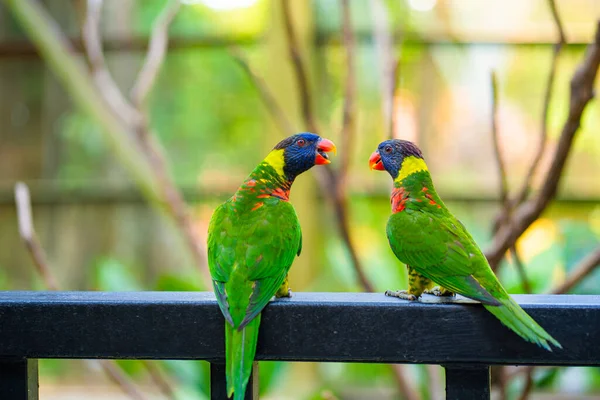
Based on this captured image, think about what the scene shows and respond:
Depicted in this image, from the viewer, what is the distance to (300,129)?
197cm

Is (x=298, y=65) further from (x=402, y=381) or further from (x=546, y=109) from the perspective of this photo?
(x=402, y=381)

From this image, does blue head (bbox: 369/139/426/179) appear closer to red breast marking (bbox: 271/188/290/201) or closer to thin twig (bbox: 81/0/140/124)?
red breast marking (bbox: 271/188/290/201)

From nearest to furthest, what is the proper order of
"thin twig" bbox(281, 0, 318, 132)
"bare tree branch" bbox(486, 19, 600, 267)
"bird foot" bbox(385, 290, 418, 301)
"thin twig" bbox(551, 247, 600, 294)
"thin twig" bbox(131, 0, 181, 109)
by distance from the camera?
"bird foot" bbox(385, 290, 418, 301) < "bare tree branch" bbox(486, 19, 600, 267) < "thin twig" bbox(551, 247, 600, 294) < "thin twig" bbox(281, 0, 318, 132) < "thin twig" bbox(131, 0, 181, 109)

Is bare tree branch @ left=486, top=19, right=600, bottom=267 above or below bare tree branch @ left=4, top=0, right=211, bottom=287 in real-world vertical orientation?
below

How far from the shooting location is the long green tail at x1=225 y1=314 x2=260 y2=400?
0.58 m

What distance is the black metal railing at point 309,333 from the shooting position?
0.59 meters

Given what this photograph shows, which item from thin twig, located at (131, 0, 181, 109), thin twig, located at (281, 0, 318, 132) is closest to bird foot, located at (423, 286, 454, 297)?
thin twig, located at (281, 0, 318, 132)

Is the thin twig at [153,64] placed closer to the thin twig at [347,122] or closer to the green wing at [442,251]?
the thin twig at [347,122]

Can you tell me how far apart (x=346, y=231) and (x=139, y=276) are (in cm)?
156

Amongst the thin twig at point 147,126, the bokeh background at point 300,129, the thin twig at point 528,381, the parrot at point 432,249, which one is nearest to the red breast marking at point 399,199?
the parrot at point 432,249

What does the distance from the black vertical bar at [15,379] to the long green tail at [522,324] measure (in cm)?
44

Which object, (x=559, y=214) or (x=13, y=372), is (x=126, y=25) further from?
(x=13, y=372)

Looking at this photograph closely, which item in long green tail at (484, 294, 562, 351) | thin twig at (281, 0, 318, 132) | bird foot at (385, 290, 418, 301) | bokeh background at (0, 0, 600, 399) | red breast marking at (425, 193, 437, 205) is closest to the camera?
long green tail at (484, 294, 562, 351)

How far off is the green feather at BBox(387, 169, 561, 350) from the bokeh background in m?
0.91
